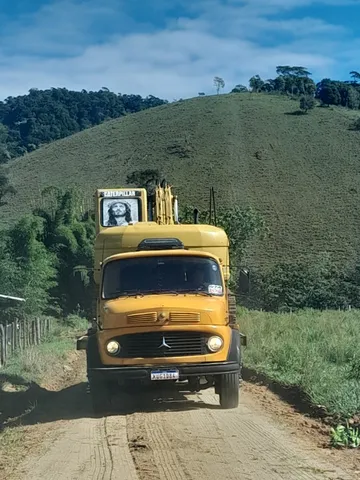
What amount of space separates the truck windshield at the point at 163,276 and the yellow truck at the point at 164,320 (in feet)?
0.05

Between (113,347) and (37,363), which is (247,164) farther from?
(113,347)

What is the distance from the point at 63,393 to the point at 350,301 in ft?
128

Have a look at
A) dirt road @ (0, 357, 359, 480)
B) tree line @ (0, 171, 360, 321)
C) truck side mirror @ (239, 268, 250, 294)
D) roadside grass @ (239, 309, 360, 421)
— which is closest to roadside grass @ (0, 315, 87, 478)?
dirt road @ (0, 357, 359, 480)

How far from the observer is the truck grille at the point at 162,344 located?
11492 millimetres

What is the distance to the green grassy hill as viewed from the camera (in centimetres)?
6500

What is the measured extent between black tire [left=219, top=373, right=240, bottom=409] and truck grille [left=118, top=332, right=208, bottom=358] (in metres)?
0.64

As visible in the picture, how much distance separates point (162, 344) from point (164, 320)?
37 cm

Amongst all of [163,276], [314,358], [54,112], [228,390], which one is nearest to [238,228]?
[314,358]

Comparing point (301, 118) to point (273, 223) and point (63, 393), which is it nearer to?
point (273, 223)

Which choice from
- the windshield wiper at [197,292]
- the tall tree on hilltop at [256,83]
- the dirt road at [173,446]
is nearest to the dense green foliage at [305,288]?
the windshield wiper at [197,292]

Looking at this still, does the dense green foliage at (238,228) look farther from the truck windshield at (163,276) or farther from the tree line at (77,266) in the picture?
the truck windshield at (163,276)

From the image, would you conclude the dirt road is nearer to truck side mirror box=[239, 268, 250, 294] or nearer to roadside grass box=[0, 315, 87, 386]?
truck side mirror box=[239, 268, 250, 294]

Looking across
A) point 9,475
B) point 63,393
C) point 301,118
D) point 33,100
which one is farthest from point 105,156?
point 9,475

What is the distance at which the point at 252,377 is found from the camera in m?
16.3
